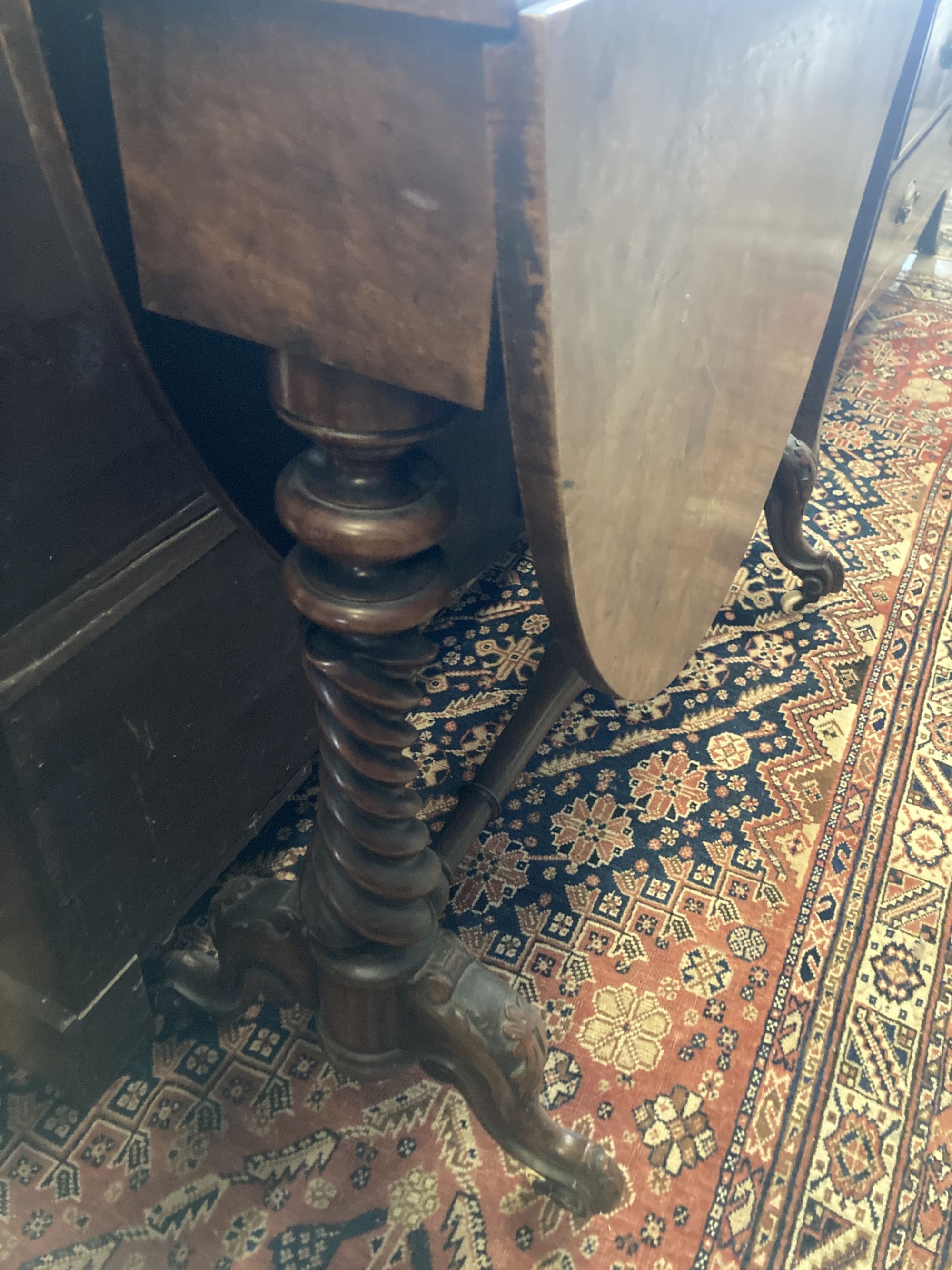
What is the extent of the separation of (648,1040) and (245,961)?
1.45 feet

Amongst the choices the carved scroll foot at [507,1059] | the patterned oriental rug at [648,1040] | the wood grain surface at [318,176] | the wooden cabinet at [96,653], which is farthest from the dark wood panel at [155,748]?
the wood grain surface at [318,176]

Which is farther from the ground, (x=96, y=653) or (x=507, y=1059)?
(x=96, y=653)

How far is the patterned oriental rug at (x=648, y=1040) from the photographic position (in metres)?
0.86

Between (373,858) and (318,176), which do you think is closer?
(318,176)

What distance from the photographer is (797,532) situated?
60.8 inches

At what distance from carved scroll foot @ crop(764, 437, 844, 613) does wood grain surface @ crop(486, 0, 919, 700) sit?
1.92 feet

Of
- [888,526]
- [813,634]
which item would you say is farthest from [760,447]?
[888,526]

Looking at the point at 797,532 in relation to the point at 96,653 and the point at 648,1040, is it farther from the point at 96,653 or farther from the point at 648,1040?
the point at 96,653

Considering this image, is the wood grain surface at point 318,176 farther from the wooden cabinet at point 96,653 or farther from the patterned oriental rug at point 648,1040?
the patterned oriental rug at point 648,1040

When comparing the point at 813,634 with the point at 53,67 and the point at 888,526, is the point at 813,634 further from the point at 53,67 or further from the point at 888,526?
the point at 53,67

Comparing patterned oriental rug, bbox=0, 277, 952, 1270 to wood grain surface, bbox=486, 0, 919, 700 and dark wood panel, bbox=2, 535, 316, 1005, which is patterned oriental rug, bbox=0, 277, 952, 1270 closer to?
dark wood panel, bbox=2, 535, 316, 1005

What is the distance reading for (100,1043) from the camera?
939 millimetres

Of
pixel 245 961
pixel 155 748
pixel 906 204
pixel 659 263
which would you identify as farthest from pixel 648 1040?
pixel 906 204

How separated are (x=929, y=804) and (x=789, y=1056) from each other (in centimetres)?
47
